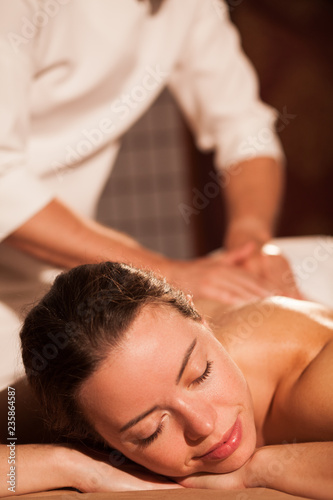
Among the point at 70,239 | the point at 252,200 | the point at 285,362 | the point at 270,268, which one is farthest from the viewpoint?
the point at 252,200

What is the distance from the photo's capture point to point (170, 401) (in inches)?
40.1

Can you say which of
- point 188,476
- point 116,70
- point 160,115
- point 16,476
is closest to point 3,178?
point 116,70

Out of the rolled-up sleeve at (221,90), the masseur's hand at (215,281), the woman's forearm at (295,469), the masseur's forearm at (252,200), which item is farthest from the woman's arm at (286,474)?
the rolled-up sleeve at (221,90)

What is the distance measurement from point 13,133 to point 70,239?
281 mm

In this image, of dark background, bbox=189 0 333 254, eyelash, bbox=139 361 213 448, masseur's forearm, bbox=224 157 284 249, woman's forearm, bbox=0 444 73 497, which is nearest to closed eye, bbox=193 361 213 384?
eyelash, bbox=139 361 213 448

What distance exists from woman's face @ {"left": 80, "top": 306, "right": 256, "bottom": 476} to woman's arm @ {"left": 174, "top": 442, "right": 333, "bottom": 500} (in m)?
0.02

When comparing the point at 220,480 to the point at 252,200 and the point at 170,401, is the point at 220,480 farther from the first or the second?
the point at 252,200

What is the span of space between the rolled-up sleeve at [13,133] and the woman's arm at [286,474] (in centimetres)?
71

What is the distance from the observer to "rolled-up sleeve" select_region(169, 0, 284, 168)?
6.70ft

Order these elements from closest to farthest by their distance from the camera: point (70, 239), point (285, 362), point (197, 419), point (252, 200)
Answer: point (197, 419) < point (285, 362) < point (70, 239) < point (252, 200)

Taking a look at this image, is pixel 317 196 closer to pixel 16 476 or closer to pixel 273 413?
pixel 273 413

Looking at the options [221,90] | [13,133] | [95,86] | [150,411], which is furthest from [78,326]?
[221,90]

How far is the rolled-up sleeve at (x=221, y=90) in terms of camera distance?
6.70 ft

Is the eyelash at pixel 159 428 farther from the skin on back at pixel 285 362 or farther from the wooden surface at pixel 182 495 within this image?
the skin on back at pixel 285 362
